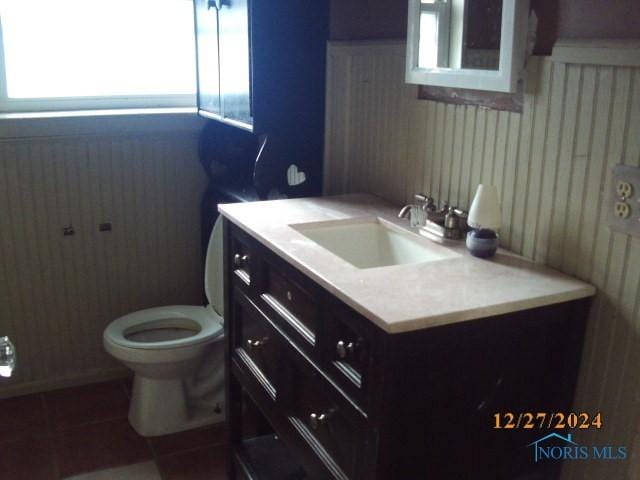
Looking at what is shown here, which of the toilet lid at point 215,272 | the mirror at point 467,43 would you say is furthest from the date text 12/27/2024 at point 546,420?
the toilet lid at point 215,272

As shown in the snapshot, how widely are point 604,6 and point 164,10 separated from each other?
1.89m

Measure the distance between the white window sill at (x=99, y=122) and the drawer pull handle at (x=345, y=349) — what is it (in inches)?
60.0

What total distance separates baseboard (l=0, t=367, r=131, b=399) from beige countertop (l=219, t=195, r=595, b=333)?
1.34 m

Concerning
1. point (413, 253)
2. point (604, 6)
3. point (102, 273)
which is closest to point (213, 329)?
point (102, 273)

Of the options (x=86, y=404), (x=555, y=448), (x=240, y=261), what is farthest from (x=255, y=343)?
(x=86, y=404)

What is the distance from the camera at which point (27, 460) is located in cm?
219

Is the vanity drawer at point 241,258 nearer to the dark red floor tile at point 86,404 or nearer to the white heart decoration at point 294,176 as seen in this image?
the white heart decoration at point 294,176

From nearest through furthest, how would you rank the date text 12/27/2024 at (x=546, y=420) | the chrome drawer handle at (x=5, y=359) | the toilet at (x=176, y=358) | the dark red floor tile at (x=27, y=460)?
the chrome drawer handle at (x=5, y=359) → the date text 12/27/2024 at (x=546, y=420) → the dark red floor tile at (x=27, y=460) → the toilet at (x=176, y=358)

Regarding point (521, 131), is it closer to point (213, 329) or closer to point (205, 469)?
point (213, 329)

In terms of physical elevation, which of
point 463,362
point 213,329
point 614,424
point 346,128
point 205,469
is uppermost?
point 346,128

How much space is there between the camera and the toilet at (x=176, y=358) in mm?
2225

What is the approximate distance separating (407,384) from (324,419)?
291 millimetres

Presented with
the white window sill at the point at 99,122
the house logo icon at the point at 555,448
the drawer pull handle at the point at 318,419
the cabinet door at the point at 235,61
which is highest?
the cabinet door at the point at 235,61

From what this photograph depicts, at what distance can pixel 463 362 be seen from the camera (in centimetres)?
123
